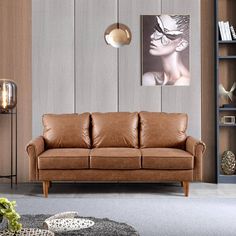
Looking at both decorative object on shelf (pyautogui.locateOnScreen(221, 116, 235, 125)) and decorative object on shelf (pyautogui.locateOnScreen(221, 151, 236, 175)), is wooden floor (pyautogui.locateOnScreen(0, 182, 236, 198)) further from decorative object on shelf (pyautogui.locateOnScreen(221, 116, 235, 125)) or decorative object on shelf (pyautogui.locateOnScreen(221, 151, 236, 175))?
decorative object on shelf (pyautogui.locateOnScreen(221, 116, 235, 125))

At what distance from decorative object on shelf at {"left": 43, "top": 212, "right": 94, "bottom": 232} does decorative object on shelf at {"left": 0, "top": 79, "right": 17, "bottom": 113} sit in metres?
3.56

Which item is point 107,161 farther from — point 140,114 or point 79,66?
point 79,66

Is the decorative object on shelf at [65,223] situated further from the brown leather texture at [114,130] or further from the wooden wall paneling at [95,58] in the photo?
the wooden wall paneling at [95,58]

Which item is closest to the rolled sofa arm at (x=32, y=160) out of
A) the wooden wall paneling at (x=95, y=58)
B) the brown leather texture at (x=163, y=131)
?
the wooden wall paneling at (x=95, y=58)

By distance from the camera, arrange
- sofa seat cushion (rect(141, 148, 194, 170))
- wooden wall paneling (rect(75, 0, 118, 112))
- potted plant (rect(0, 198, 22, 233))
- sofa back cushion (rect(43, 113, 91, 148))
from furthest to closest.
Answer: wooden wall paneling (rect(75, 0, 118, 112)), sofa back cushion (rect(43, 113, 91, 148)), sofa seat cushion (rect(141, 148, 194, 170)), potted plant (rect(0, 198, 22, 233))

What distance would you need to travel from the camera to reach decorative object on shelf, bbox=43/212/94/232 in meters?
3.14

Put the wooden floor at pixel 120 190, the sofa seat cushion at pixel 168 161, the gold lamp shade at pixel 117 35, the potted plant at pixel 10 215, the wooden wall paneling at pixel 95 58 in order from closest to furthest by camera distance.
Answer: the potted plant at pixel 10 215, the sofa seat cushion at pixel 168 161, the wooden floor at pixel 120 190, the gold lamp shade at pixel 117 35, the wooden wall paneling at pixel 95 58

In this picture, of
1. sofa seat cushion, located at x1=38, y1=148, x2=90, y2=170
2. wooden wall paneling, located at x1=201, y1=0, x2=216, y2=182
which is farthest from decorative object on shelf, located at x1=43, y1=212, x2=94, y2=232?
wooden wall paneling, located at x1=201, y1=0, x2=216, y2=182

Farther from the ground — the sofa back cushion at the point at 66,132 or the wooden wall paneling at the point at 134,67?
the wooden wall paneling at the point at 134,67

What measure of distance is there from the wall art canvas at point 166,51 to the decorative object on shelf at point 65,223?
13.2 feet

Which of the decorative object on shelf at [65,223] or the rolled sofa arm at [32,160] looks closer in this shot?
the decorative object on shelf at [65,223]

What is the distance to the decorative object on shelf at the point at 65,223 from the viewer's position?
3141 mm

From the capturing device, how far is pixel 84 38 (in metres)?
7.15

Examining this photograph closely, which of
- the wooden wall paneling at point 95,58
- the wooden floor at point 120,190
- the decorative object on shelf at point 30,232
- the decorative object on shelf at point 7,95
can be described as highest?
the wooden wall paneling at point 95,58
